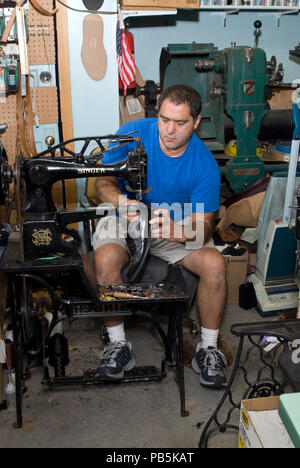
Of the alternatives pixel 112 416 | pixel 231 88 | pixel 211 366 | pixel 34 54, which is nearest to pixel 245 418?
pixel 211 366

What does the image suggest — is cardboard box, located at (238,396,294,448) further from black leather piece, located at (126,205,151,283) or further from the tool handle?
black leather piece, located at (126,205,151,283)

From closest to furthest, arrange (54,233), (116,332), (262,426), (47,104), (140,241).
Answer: (262,426) < (54,233) < (140,241) < (116,332) < (47,104)

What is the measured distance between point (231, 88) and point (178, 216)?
118 centimetres

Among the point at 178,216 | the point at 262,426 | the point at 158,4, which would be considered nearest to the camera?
the point at 262,426

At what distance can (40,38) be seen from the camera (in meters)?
2.90

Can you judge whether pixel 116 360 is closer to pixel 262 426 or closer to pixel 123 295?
pixel 123 295

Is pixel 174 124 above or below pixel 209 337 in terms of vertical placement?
above

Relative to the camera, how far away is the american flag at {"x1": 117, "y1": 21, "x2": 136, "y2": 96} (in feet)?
9.78

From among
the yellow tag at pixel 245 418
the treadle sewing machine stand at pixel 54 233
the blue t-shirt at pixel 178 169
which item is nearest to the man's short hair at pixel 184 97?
the blue t-shirt at pixel 178 169

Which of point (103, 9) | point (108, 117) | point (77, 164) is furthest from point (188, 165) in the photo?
point (103, 9)

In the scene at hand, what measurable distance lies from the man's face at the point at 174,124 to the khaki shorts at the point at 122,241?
1.45 feet

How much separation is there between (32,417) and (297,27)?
357cm

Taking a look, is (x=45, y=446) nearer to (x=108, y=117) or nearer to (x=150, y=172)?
(x=150, y=172)

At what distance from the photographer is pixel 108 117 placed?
10.2ft
